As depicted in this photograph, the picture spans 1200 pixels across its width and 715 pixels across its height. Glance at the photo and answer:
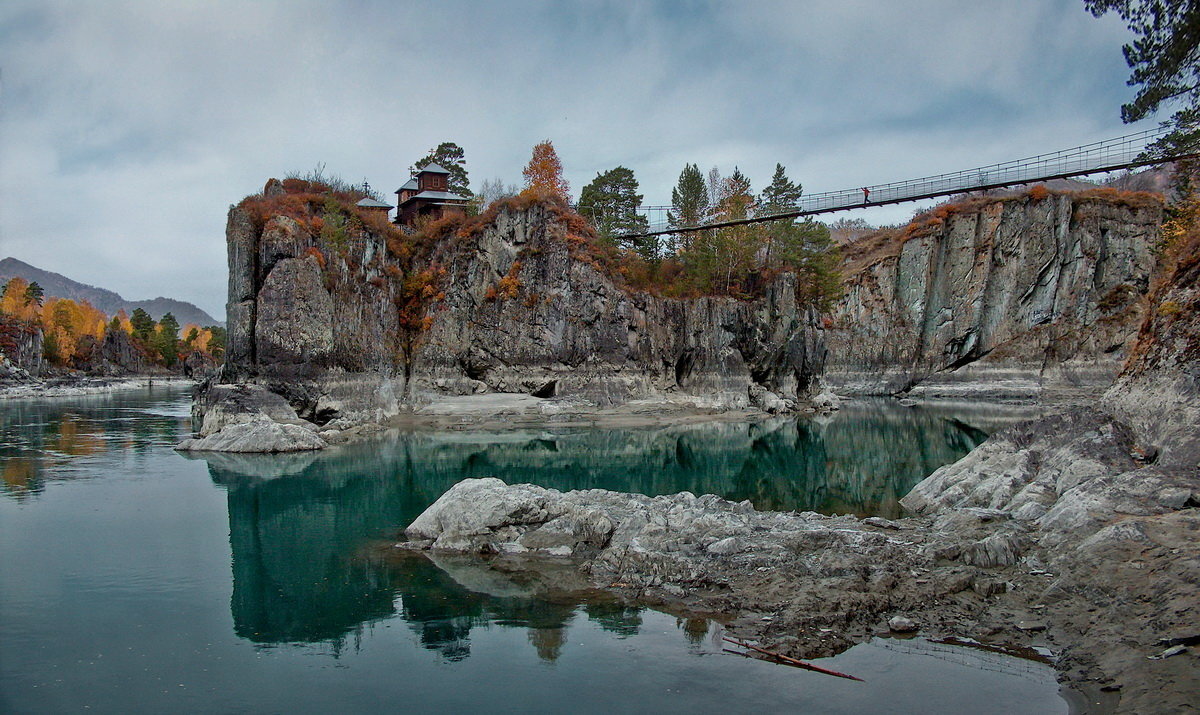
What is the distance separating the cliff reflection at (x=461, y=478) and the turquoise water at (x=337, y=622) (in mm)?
92

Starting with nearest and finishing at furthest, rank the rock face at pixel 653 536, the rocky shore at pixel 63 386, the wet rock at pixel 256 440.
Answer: the rock face at pixel 653 536 → the wet rock at pixel 256 440 → the rocky shore at pixel 63 386

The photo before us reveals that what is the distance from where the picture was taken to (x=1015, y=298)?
276ft

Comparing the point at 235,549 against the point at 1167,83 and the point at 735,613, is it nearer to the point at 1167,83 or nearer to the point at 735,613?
the point at 735,613

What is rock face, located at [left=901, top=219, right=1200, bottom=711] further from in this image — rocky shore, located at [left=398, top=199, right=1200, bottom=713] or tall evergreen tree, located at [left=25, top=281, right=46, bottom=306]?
tall evergreen tree, located at [left=25, top=281, right=46, bottom=306]

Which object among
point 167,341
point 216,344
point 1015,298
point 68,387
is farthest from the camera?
point 216,344

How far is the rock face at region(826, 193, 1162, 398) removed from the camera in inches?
3135

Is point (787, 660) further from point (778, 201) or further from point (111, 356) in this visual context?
point (111, 356)

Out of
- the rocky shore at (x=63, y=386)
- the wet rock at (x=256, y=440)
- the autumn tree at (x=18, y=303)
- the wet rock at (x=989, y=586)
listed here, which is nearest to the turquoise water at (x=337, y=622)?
the wet rock at (x=989, y=586)

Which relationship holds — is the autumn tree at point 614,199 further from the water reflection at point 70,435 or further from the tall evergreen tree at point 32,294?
the tall evergreen tree at point 32,294

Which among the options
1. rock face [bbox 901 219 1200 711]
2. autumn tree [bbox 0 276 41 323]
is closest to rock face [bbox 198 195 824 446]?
rock face [bbox 901 219 1200 711]

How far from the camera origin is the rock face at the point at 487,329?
4669cm

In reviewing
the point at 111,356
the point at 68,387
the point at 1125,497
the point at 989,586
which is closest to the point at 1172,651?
the point at 989,586

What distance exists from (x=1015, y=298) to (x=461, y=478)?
79828 mm

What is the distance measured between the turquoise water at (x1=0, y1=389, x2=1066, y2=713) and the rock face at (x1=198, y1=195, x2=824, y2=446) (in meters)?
17.7
